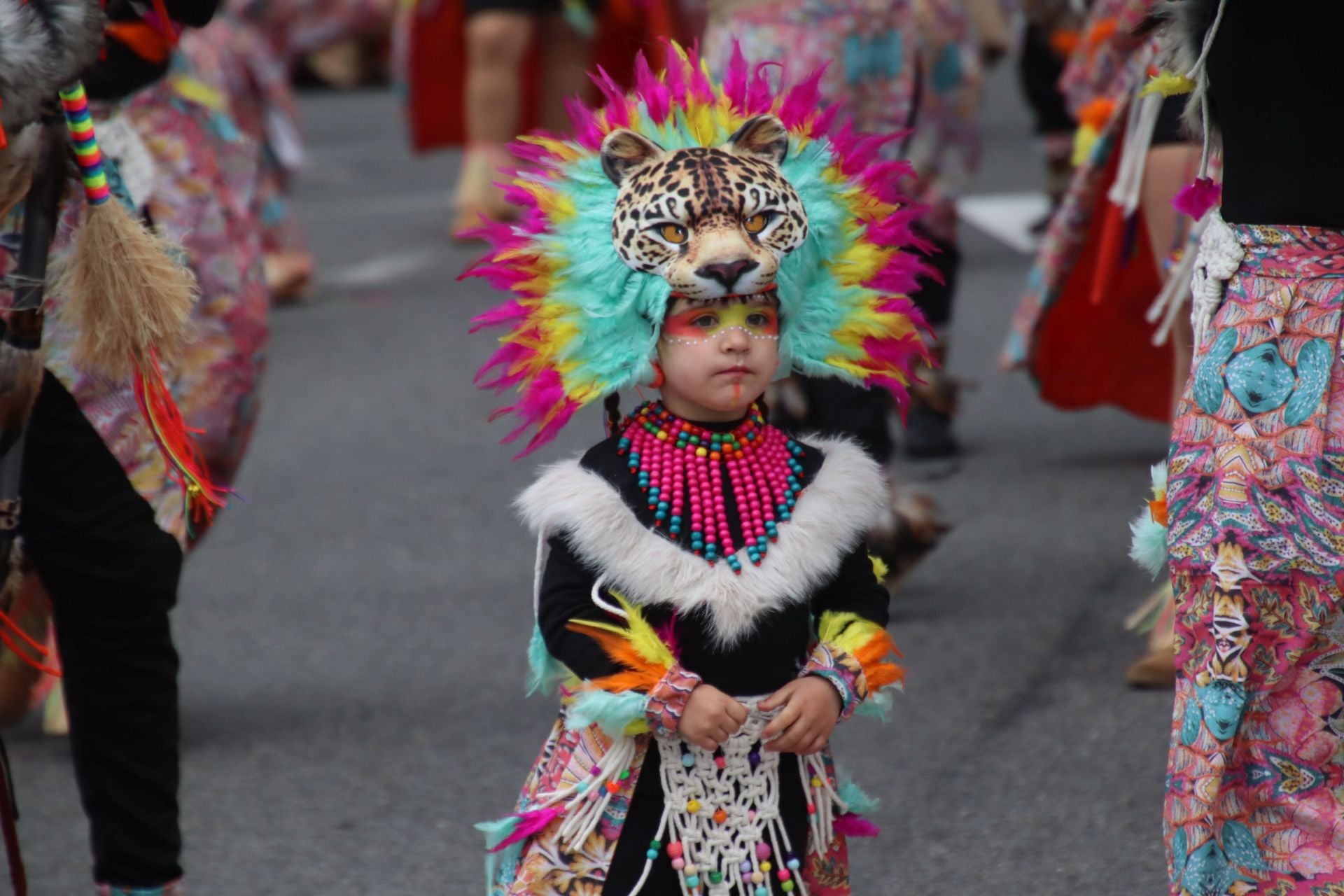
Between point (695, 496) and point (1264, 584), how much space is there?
74 centimetres

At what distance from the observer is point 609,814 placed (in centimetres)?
Result: 267

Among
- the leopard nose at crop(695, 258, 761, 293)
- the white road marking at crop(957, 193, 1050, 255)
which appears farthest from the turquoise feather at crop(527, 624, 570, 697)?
the white road marking at crop(957, 193, 1050, 255)

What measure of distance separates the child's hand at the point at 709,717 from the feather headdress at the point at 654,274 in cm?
42

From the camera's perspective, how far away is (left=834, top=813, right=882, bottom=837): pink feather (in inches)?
109

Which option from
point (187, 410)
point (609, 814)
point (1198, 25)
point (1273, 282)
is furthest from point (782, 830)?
point (187, 410)

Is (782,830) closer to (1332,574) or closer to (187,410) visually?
(1332,574)

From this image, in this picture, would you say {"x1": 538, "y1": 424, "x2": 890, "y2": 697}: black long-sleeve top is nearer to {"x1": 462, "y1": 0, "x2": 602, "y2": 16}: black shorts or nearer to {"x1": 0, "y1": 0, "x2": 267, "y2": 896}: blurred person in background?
{"x1": 0, "y1": 0, "x2": 267, "y2": 896}: blurred person in background

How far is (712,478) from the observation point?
2684 mm

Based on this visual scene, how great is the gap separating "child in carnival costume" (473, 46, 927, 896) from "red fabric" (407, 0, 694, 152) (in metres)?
5.65

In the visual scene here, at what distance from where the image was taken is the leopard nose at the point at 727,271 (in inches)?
103

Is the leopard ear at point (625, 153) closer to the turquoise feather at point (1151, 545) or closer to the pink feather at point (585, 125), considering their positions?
the pink feather at point (585, 125)

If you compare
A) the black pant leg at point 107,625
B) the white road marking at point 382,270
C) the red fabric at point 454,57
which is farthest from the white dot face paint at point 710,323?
the white road marking at point 382,270

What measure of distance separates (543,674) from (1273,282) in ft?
3.65

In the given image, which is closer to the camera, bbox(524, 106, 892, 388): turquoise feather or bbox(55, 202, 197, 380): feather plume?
bbox(524, 106, 892, 388): turquoise feather
